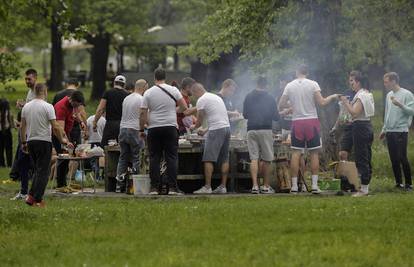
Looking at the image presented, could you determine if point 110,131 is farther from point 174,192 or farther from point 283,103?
point 283,103

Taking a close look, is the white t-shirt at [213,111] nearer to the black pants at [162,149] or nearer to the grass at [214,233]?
the black pants at [162,149]

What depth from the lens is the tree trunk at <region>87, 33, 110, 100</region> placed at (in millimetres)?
50844

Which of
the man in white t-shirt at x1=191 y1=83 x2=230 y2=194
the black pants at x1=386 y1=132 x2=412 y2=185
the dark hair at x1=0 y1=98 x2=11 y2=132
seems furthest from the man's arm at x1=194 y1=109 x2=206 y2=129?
the dark hair at x1=0 y1=98 x2=11 y2=132

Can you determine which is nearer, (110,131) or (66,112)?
(66,112)

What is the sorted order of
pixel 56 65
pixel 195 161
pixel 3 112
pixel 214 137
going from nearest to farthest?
pixel 214 137, pixel 195 161, pixel 3 112, pixel 56 65

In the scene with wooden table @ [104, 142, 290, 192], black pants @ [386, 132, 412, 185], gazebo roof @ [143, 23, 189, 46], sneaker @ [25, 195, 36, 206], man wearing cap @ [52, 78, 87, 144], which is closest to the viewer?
sneaker @ [25, 195, 36, 206]

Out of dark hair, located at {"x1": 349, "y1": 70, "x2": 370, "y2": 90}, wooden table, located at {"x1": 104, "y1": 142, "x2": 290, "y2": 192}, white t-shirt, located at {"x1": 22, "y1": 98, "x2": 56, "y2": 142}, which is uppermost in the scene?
dark hair, located at {"x1": 349, "y1": 70, "x2": 370, "y2": 90}

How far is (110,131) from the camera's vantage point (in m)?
19.2

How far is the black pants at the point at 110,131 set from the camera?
19109mm

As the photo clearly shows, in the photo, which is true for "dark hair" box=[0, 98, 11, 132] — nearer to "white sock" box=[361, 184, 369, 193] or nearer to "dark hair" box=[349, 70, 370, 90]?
"dark hair" box=[349, 70, 370, 90]

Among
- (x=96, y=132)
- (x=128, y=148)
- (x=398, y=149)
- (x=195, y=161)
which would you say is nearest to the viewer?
(x=128, y=148)

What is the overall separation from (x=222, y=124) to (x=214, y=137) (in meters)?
0.25

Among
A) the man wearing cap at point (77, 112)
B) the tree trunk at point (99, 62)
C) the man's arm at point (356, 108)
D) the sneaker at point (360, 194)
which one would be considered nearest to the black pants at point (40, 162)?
the man wearing cap at point (77, 112)

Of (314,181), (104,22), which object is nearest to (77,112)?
(314,181)
